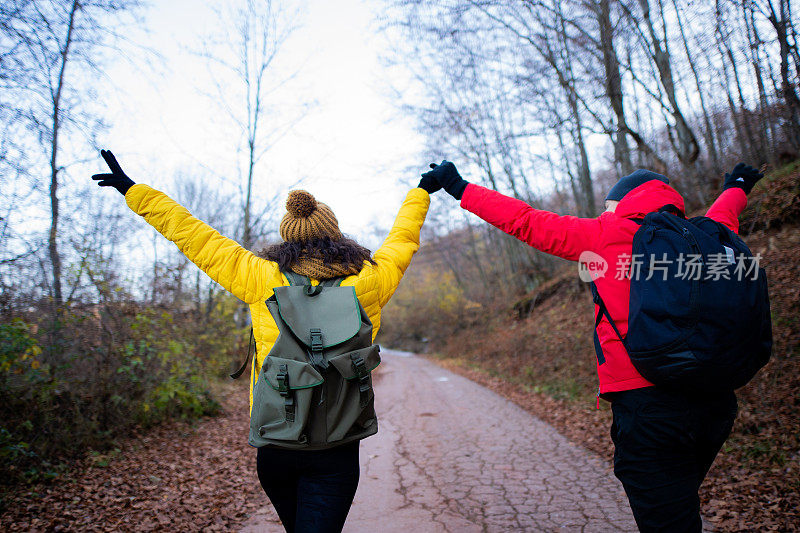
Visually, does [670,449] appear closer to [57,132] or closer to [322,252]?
[322,252]

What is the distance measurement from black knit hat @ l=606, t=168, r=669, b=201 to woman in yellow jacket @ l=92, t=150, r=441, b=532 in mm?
1095

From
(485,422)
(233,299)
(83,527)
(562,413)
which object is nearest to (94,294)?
(83,527)

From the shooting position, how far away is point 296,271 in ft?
6.62

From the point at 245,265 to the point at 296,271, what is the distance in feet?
0.80

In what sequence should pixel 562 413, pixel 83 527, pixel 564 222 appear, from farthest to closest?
pixel 562 413 < pixel 83 527 < pixel 564 222

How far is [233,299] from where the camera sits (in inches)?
444

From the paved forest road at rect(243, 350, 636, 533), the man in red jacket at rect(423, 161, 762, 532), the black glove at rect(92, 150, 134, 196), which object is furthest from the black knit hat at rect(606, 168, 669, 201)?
the paved forest road at rect(243, 350, 636, 533)

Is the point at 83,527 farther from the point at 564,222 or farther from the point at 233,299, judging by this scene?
the point at 233,299

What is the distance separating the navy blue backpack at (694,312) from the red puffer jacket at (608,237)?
0.34ft

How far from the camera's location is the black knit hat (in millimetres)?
2221

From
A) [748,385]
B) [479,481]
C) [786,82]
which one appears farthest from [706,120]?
[479,481]

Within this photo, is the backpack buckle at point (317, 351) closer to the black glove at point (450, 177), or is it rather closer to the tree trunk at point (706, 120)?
the black glove at point (450, 177)

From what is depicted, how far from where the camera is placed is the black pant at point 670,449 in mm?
1799

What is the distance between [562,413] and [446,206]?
15.6 meters
